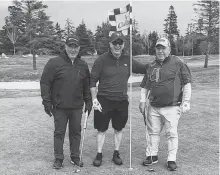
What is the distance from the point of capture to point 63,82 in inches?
182

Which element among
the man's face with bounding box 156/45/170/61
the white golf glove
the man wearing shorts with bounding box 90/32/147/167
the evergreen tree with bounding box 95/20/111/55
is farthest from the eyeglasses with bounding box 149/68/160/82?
the evergreen tree with bounding box 95/20/111/55

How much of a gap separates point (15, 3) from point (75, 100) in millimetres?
31961

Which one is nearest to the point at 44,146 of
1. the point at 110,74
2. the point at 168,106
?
the point at 110,74

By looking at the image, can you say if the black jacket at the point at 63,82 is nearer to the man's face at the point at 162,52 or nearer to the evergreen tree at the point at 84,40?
the man's face at the point at 162,52

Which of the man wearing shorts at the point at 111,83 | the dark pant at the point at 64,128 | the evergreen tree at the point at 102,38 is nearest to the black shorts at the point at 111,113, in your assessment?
the man wearing shorts at the point at 111,83

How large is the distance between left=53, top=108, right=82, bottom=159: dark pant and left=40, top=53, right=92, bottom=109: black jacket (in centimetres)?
11

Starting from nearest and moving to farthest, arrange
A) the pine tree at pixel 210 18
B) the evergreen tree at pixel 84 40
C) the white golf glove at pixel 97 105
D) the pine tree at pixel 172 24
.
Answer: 1. the white golf glove at pixel 97 105
2. the pine tree at pixel 210 18
3. the evergreen tree at pixel 84 40
4. the pine tree at pixel 172 24

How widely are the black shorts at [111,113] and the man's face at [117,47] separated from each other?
731mm

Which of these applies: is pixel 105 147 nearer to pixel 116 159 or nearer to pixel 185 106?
pixel 116 159

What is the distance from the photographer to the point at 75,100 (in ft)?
15.5

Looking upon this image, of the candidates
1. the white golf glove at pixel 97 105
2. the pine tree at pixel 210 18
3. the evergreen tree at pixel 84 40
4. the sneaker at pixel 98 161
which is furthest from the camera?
the evergreen tree at pixel 84 40

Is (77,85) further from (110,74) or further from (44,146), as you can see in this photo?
(44,146)

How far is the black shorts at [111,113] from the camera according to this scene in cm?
474

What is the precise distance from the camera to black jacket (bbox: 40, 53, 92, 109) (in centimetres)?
460
